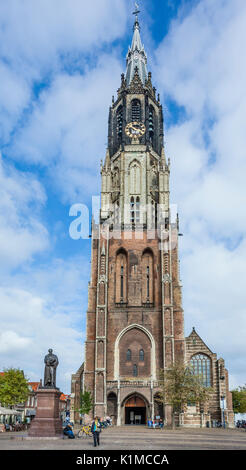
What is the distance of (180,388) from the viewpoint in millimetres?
41156

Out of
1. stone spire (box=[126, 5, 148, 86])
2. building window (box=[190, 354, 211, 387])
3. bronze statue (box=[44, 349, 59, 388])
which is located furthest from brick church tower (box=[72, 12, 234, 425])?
bronze statue (box=[44, 349, 59, 388])

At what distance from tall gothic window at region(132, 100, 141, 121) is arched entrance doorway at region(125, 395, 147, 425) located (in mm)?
38914

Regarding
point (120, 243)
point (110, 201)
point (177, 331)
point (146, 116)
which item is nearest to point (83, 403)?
point (177, 331)

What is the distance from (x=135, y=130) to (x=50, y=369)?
4572 cm

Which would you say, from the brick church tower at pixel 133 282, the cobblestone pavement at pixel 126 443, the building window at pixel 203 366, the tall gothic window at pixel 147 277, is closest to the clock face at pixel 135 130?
the brick church tower at pixel 133 282

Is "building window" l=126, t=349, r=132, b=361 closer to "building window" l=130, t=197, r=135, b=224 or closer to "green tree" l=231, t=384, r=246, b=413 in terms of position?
"building window" l=130, t=197, r=135, b=224

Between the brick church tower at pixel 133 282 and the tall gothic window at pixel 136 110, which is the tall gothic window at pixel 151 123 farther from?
the tall gothic window at pixel 136 110

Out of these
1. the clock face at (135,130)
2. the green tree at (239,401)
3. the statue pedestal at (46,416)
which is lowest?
the green tree at (239,401)

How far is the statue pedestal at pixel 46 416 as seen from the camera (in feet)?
68.5

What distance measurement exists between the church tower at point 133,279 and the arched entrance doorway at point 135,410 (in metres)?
0.11

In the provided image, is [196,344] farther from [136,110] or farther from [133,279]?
[136,110]

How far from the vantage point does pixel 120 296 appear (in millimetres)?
52125

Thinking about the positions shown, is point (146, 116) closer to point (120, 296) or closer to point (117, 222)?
point (117, 222)

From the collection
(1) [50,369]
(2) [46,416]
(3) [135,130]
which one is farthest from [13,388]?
(3) [135,130]
